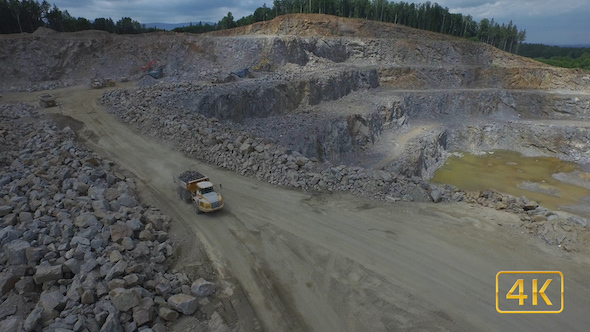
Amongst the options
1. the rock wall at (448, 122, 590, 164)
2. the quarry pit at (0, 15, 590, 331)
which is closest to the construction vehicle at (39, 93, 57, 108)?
the quarry pit at (0, 15, 590, 331)

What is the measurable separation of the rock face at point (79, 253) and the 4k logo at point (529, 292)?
770 centimetres

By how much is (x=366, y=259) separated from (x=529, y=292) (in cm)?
413

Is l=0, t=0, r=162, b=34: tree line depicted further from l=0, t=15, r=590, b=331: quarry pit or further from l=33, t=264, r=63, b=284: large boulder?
l=33, t=264, r=63, b=284: large boulder

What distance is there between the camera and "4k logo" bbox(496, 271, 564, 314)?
778 centimetres

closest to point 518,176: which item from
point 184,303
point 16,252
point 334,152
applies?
point 334,152

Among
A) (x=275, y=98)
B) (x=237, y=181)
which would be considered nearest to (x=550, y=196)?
(x=275, y=98)

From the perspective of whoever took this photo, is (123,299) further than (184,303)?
No

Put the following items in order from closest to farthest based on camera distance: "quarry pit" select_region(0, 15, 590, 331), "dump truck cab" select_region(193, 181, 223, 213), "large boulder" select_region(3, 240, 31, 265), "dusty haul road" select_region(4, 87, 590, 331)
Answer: "large boulder" select_region(3, 240, 31, 265)
"dusty haul road" select_region(4, 87, 590, 331)
"quarry pit" select_region(0, 15, 590, 331)
"dump truck cab" select_region(193, 181, 223, 213)

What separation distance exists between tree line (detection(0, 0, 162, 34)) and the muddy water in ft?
150

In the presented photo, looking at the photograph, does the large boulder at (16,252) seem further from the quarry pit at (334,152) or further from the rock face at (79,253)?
the quarry pit at (334,152)

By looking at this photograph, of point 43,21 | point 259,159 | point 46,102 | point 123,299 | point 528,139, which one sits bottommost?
point 528,139

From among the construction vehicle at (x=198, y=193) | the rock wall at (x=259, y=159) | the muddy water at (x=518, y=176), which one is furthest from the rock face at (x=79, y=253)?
→ the muddy water at (x=518, y=176)

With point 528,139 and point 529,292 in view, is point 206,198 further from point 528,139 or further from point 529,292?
point 528,139

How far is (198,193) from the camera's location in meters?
11.5
